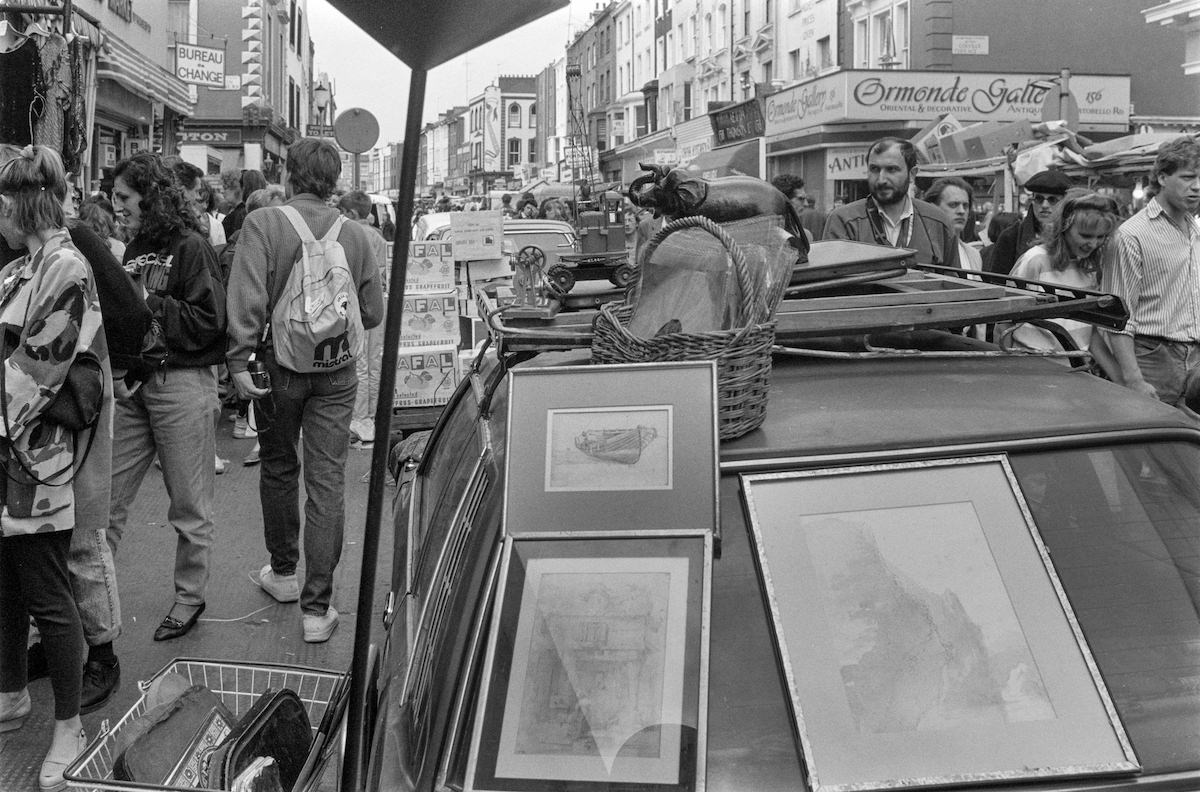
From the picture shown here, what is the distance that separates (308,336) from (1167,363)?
358 cm

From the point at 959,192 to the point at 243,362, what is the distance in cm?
563

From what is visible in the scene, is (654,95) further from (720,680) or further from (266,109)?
(720,680)

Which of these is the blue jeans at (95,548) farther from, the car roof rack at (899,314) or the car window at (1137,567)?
the car window at (1137,567)

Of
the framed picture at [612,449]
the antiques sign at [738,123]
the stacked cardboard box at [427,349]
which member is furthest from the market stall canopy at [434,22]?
the antiques sign at [738,123]

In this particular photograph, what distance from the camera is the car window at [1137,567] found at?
190 centimetres

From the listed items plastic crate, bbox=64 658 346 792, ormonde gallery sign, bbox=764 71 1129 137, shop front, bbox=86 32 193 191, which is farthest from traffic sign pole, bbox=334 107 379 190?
ormonde gallery sign, bbox=764 71 1129 137

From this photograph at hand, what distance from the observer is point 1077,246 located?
529 centimetres

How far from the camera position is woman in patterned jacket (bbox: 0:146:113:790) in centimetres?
360

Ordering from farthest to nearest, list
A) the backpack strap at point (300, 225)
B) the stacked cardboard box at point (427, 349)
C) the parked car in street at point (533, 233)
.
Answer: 1. the parked car in street at point (533, 233)
2. the stacked cardboard box at point (427, 349)
3. the backpack strap at point (300, 225)

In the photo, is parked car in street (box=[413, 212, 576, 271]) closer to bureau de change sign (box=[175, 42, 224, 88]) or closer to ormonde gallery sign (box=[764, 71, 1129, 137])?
bureau de change sign (box=[175, 42, 224, 88])

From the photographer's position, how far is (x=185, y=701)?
2.70 meters

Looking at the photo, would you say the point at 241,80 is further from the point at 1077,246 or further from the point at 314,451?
the point at 1077,246

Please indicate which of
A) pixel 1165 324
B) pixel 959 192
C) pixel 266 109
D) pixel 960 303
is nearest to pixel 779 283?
pixel 960 303

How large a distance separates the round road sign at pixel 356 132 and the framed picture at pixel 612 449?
427 inches
